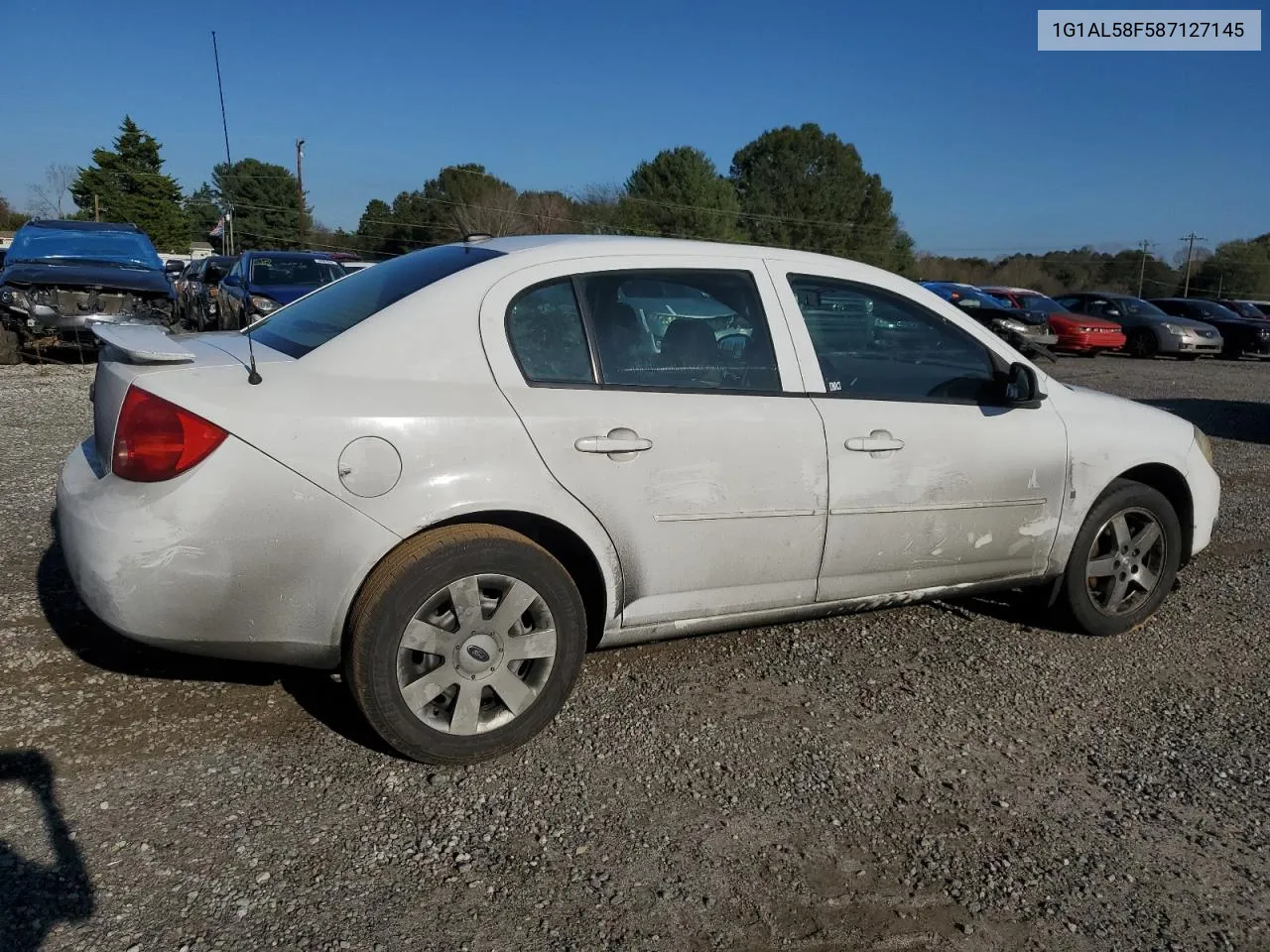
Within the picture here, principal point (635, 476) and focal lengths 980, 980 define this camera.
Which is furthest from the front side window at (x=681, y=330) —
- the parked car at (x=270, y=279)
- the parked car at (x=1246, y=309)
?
the parked car at (x=1246, y=309)

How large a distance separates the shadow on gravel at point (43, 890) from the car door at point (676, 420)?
1.66 metres

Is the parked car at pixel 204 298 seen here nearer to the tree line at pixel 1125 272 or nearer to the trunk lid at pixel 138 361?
the trunk lid at pixel 138 361

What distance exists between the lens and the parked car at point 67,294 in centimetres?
1118

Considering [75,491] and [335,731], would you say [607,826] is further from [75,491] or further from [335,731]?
[75,491]

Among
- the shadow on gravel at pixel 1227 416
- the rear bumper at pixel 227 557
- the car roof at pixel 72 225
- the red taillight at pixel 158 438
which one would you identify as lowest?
the shadow on gravel at pixel 1227 416

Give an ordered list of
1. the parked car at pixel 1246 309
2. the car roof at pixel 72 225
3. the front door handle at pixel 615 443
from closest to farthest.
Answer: the front door handle at pixel 615 443 → the car roof at pixel 72 225 → the parked car at pixel 1246 309

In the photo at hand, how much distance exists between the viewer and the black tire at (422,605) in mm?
2877

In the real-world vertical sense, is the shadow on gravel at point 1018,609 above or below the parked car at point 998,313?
below

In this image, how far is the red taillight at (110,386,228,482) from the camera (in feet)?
9.01

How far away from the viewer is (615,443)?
3.14 meters

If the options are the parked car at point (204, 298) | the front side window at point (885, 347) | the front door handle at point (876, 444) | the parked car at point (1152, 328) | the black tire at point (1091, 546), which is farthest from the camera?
the parked car at point (1152, 328)

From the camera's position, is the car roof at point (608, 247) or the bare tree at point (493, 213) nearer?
the car roof at point (608, 247)

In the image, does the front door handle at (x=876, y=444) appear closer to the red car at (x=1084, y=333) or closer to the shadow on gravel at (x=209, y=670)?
the shadow on gravel at (x=209, y=670)

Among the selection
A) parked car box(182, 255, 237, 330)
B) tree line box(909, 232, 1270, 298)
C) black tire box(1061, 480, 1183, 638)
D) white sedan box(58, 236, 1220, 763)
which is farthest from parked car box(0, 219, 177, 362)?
tree line box(909, 232, 1270, 298)
